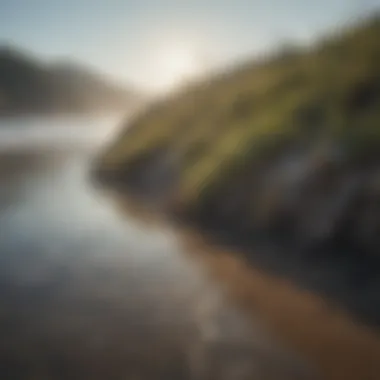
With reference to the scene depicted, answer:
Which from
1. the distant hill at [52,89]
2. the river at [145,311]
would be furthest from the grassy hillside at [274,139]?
the distant hill at [52,89]

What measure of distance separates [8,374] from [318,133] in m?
1.94

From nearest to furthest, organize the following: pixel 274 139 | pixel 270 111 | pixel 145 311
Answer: pixel 145 311 → pixel 274 139 → pixel 270 111

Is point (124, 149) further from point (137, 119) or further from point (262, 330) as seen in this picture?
point (262, 330)

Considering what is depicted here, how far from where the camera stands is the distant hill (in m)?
2.73

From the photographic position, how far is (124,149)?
3.94m

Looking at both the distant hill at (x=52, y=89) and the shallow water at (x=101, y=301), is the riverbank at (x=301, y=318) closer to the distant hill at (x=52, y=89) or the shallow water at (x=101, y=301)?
the shallow water at (x=101, y=301)

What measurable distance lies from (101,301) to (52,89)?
174 centimetres

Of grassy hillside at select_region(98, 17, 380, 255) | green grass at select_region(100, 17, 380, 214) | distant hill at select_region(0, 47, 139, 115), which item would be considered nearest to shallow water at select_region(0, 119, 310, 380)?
distant hill at select_region(0, 47, 139, 115)

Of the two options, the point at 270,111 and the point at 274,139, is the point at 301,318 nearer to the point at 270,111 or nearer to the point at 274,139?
the point at 274,139

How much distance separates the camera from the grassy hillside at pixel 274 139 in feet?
7.77

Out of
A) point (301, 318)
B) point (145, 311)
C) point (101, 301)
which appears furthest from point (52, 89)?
point (301, 318)

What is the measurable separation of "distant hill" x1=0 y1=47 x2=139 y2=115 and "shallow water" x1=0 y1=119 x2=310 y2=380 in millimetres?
110

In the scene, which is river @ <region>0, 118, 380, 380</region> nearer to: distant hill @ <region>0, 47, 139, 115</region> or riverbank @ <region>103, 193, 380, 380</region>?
riverbank @ <region>103, 193, 380, 380</region>

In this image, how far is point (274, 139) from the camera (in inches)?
109
